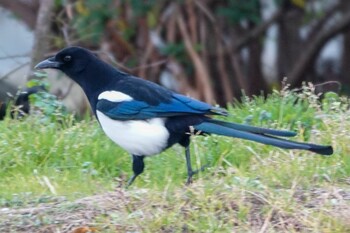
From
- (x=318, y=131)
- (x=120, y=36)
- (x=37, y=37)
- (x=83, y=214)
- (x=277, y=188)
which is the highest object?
(x=120, y=36)

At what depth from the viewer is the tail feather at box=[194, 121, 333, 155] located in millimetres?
5008

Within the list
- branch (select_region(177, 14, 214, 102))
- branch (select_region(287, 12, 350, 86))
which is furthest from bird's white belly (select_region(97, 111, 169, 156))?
branch (select_region(287, 12, 350, 86))

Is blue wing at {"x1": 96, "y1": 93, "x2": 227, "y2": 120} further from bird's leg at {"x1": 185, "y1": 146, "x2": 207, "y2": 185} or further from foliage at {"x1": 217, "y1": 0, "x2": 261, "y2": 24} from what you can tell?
foliage at {"x1": 217, "y1": 0, "x2": 261, "y2": 24}

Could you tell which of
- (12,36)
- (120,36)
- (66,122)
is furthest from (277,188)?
(12,36)

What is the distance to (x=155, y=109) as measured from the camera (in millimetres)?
5453

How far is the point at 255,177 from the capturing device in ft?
A: 17.3

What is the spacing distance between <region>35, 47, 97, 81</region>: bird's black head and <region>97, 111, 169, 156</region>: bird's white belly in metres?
0.46

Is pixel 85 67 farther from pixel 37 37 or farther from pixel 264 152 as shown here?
pixel 37 37

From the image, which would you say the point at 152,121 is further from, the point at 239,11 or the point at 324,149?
the point at 239,11

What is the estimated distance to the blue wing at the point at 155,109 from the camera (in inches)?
212

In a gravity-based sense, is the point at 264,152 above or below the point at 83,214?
above

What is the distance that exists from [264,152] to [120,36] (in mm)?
5392

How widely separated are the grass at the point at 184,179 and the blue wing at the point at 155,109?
0.32 m

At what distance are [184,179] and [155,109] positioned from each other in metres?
0.40
